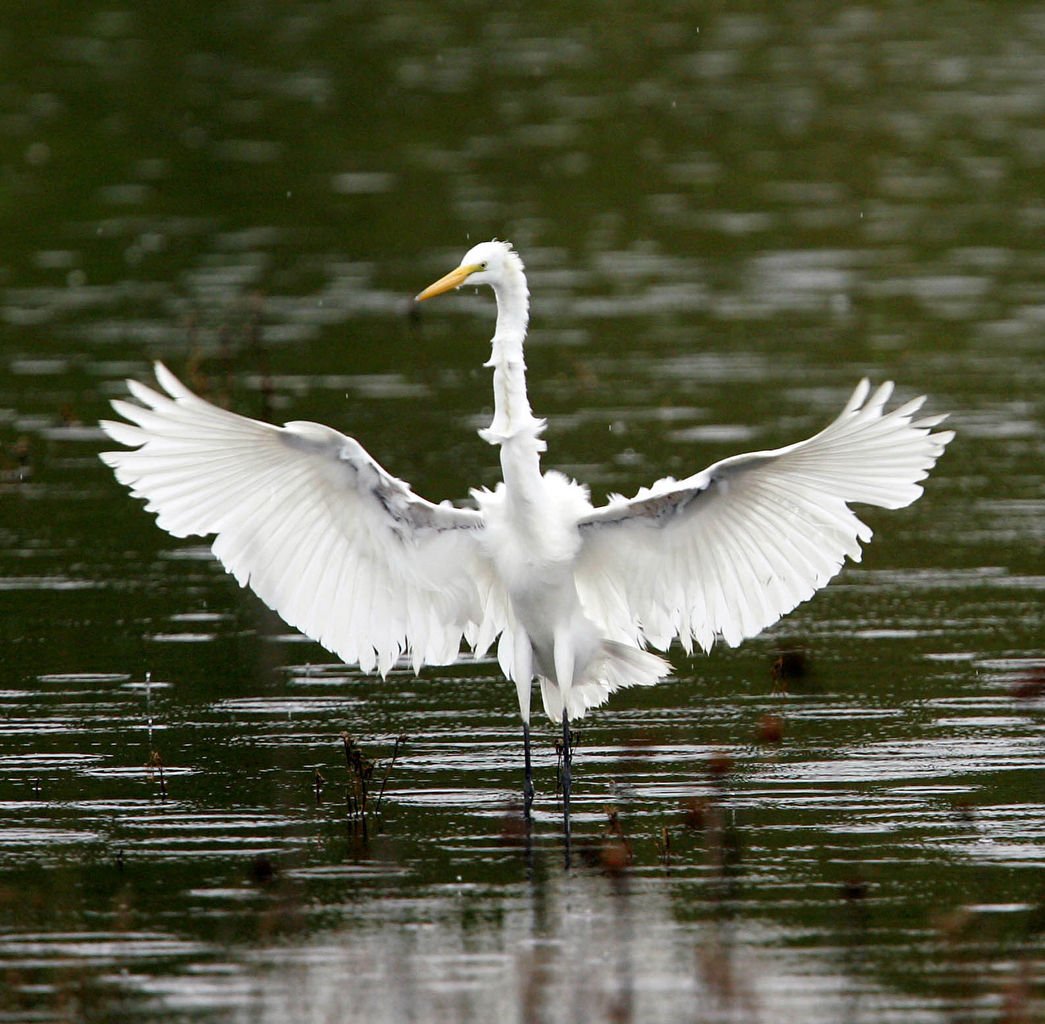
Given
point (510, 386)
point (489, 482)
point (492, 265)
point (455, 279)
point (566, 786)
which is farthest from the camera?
point (489, 482)

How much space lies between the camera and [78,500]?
14539 mm

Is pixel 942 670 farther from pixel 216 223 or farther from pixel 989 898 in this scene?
pixel 216 223

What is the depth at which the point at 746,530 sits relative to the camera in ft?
30.2

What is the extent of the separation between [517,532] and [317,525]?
859mm

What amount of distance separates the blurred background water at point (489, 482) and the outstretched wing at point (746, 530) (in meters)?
0.69

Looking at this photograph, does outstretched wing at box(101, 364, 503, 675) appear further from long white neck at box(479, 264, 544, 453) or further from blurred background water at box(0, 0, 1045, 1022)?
blurred background water at box(0, 0, 1045, 1022)

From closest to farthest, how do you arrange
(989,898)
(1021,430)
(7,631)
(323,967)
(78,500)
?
(323,967) < (989,898) < (7,631) < (78,500) < (1021,430)

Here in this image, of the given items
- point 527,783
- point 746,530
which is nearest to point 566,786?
point 527,783

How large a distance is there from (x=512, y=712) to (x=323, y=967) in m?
3.31

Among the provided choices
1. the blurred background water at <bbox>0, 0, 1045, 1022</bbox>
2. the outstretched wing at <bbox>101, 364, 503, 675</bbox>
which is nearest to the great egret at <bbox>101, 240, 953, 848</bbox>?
the outstretched wing at <bbox>101, 364, 503, 675</bbox>

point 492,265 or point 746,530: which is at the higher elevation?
point 492,265

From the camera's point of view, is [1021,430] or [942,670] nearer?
[942,670]

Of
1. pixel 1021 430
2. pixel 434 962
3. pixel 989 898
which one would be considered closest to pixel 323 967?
pixel 434 962

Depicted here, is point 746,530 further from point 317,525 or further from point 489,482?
point 489,482
